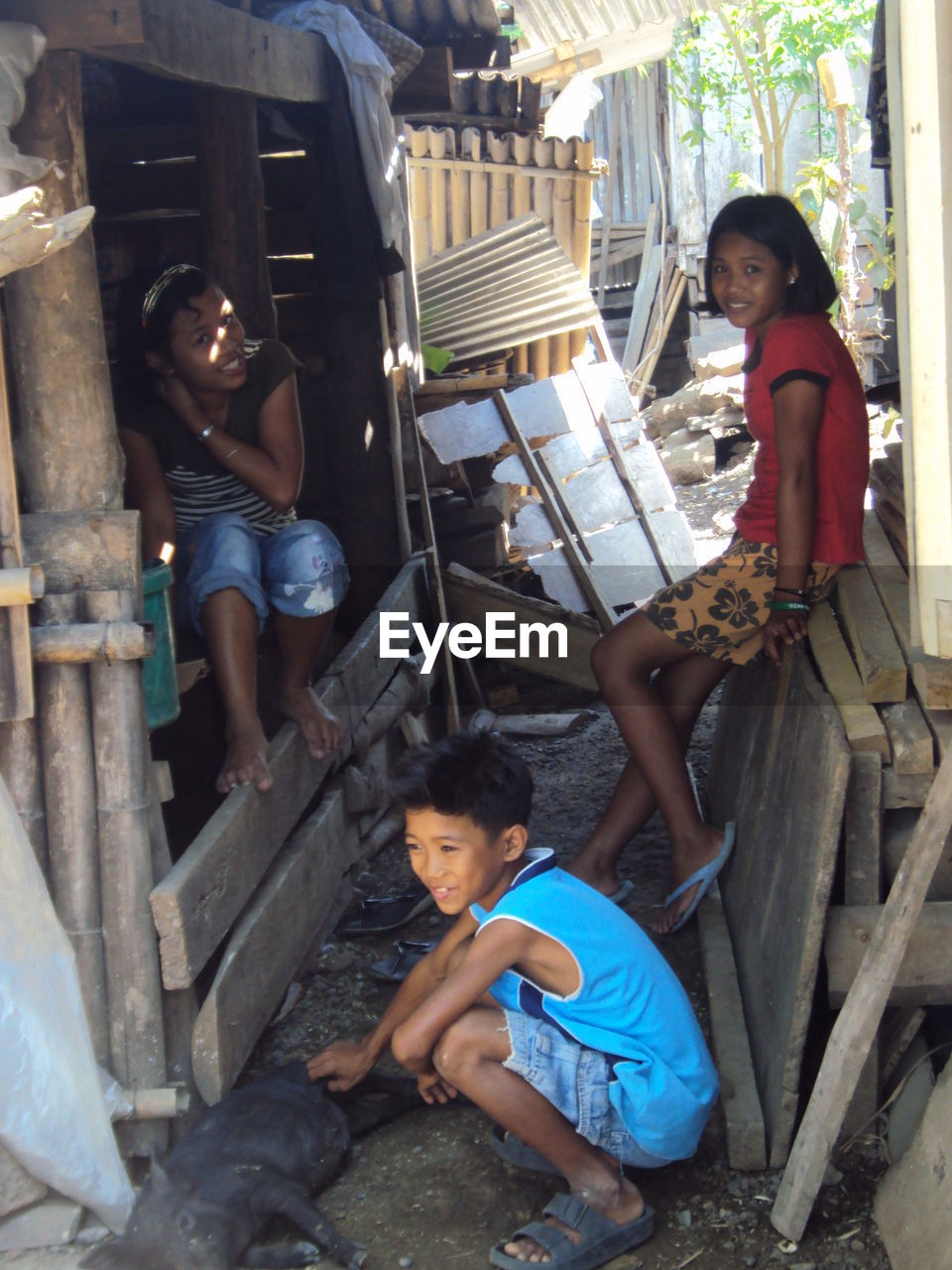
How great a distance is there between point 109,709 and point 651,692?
1.52m

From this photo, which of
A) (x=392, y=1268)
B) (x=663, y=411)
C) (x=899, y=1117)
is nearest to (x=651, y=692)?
(x=899, y=1117)

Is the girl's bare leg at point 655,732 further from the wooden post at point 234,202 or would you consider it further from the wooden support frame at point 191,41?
the wooden post at point 234,202

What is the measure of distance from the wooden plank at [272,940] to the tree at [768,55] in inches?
253

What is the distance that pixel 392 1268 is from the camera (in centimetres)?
240

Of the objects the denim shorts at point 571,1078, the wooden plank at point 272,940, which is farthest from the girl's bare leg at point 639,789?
the denim shorts at point 571,1078

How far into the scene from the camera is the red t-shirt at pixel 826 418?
308 cm

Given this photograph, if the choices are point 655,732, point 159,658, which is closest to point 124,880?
point 159,658

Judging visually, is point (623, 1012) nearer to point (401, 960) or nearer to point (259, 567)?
point (401, 960)

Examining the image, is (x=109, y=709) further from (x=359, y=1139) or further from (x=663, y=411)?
(x=663, y=411)

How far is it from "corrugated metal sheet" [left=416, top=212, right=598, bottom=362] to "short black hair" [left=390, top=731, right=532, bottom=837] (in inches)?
209

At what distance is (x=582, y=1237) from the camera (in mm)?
2357

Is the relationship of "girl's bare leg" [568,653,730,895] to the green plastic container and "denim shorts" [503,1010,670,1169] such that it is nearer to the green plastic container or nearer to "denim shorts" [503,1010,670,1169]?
"denim shorts" [503,1010,670,1169]

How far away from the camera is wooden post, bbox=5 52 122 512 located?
8.38 ft

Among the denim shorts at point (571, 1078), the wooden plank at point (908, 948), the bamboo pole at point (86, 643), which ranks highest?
the bamboo pole at point (86, 643)
